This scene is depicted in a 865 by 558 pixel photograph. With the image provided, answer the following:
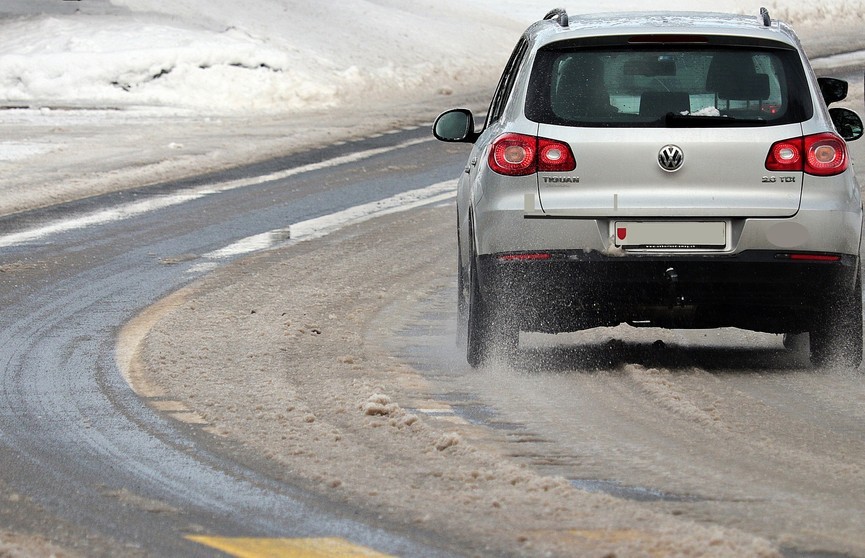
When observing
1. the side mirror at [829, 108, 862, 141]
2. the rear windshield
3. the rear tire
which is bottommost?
the rear tire

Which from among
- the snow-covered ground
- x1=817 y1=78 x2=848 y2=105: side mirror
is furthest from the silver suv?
the snow-covered ground

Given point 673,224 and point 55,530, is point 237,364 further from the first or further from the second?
point 55,530

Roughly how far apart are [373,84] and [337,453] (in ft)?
72.3

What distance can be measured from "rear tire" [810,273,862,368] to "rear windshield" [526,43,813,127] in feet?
2.74

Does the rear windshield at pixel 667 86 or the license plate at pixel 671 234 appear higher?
the rear windshield at pixel 667 86

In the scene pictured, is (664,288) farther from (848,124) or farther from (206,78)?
(206,78)

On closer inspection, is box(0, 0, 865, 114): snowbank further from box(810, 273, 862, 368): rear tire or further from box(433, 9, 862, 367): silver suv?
box(810, 273, 862, 368): rear tire

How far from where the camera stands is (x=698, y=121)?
736cm

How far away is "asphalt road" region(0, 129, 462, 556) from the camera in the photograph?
4961 mm

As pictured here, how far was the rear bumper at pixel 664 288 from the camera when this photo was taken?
23.9 ft

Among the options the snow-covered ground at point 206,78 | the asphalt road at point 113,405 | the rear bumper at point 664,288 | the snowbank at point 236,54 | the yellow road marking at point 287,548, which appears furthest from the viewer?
the snowbank at point 236,54

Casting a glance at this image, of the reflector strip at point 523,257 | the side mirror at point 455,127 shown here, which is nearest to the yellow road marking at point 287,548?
the reflector strip at point 523,257

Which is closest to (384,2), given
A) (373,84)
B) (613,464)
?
(373,84)

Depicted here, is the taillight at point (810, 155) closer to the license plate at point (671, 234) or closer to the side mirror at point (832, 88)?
the license plate at point (671, 234)
